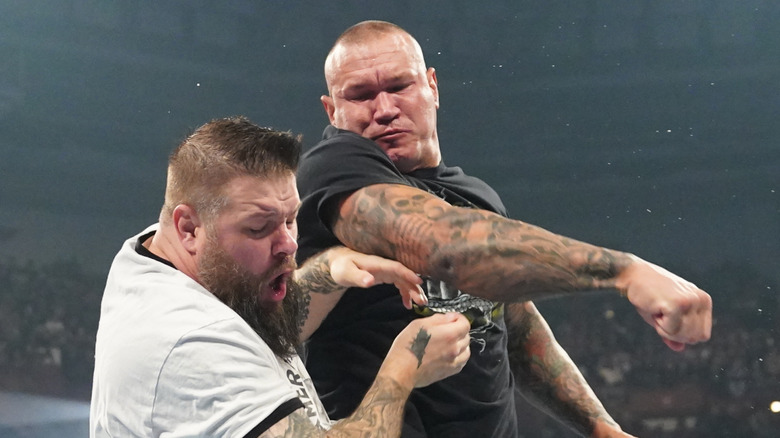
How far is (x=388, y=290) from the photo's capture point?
1358mm

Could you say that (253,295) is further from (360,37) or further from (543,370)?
(543,370)

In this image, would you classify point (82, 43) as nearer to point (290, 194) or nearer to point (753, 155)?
point (753, 155)

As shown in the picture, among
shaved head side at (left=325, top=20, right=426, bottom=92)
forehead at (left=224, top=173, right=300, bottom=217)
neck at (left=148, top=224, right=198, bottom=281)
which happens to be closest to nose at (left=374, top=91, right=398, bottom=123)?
shaved head side at (left=325, top=20, right=426, bottom=92)

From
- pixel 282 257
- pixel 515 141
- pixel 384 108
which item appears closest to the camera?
pixel 282 257

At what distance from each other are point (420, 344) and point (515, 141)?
139 inches

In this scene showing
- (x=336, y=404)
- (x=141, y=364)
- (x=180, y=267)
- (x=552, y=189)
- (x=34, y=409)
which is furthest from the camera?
(x=552, y=189)

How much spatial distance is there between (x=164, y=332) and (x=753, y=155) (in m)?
3.95

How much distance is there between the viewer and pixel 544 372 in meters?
1.65

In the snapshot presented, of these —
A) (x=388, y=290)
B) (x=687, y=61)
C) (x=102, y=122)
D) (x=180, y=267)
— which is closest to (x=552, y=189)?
(x=687, y=61)

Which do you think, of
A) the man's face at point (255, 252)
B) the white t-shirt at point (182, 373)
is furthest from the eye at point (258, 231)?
the white t-shirt at point (182, 373)

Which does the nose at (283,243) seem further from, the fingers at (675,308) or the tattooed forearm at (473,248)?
the fingers at (675,308)

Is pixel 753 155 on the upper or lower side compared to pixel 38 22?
lower

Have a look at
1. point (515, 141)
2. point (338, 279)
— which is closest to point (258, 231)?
point (338, 279)

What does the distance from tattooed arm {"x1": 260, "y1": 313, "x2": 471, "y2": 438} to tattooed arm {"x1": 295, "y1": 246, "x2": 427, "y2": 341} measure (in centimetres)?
5
